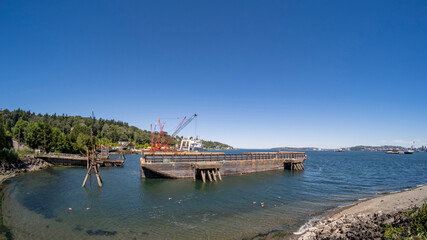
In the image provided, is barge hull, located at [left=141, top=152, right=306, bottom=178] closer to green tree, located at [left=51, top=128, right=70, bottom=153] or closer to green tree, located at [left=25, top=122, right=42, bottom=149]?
green tree, located at [left=25, top=122, right=42, bottom=149]

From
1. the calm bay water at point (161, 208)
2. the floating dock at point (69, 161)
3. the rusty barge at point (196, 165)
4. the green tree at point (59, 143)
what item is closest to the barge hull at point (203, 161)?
the rusty barge at point (196, 165)

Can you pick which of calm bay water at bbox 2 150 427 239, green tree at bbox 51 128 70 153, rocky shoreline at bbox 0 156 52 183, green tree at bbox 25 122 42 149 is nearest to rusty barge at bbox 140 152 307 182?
calm bay water at bbox 2 150 427 239

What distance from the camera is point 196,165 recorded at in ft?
124

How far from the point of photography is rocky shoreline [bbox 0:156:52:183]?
40963 millimetres

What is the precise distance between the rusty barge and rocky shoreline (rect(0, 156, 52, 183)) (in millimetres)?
26470

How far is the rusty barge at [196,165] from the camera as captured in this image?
37750 mm

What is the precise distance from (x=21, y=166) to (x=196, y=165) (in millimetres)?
45786

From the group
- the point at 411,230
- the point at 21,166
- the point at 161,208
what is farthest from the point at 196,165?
the point at 21,166

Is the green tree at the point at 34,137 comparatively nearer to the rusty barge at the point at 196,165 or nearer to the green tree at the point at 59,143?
the green tree at the point at 59,143

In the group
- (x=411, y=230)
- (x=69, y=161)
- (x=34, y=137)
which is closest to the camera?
(x=411, y=230)

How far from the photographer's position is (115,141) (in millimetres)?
170875

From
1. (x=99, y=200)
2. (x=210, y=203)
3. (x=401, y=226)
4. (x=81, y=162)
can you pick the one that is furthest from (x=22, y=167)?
(x=401, y=226)

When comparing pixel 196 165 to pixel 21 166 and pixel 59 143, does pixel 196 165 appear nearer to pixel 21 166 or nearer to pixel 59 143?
pixel 21 166

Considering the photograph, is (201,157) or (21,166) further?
(21,166)
